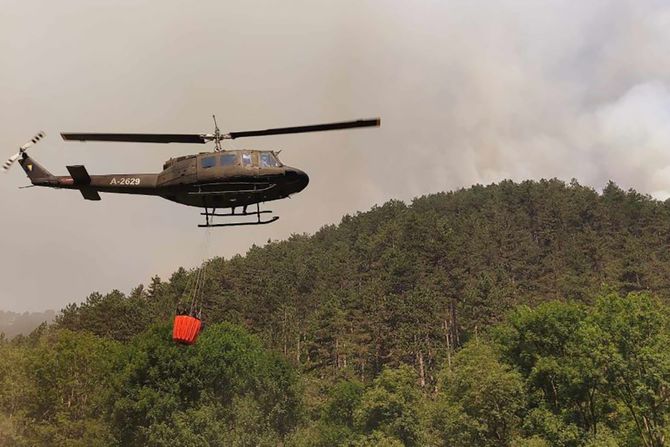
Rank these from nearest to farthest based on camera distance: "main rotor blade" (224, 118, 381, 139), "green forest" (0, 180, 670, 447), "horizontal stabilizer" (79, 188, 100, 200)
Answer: "main rotor blade" (224, 118, 381, 139), "horizontal stabilizer" (79, 188, 100, 200), "green forest" (0, 180, 670, 447)

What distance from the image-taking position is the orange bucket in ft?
66.8

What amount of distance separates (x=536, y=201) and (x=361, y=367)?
100187 millimetres

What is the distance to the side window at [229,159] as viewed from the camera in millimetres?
20484

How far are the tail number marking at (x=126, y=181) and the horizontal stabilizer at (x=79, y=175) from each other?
3.50ft

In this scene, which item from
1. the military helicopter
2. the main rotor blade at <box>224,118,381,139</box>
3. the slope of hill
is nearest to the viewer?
the main rotor blade at <box>224,118,381,139</box>

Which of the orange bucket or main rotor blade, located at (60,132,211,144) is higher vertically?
main rotor blade, located at (60,132,211,144)

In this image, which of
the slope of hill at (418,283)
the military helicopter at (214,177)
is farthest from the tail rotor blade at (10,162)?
the slope of hill at (418,283)

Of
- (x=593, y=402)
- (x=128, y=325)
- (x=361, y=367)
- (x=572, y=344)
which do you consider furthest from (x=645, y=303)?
(x=128, y=325)

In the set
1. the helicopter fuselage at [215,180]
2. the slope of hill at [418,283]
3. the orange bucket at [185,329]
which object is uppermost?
the slope of hill at [418,283]

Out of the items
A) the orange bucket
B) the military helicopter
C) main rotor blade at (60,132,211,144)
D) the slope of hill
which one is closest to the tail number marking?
the military helicopter

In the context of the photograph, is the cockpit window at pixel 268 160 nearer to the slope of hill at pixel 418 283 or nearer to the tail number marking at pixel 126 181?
the tail number marking at pixel 126 181

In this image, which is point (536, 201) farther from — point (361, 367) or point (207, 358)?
point (207, 358)

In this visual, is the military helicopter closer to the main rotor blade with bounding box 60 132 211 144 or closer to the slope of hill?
the main rotor blade with bounding box 60 132 211 144

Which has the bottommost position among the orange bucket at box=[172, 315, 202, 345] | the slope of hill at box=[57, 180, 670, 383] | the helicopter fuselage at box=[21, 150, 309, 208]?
the orange bucket at box=[172, 315, 202, 345]
